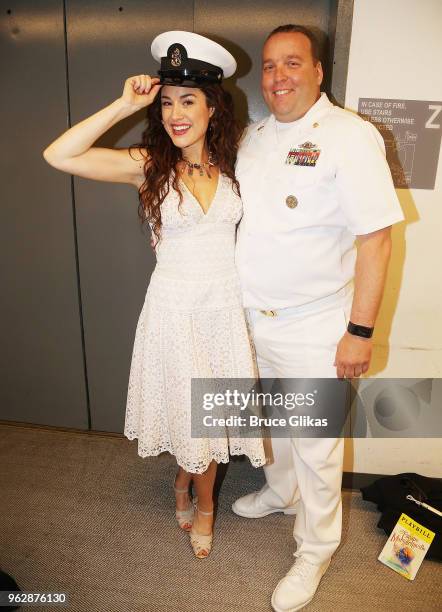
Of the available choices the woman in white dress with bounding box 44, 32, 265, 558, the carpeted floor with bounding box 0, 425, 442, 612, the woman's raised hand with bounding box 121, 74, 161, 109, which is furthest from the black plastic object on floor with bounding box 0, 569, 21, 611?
the woman's raised hand with bounding box 121, 74, 161, 109

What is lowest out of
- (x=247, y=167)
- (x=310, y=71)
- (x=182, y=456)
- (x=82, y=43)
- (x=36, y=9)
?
(x=182, y=456)

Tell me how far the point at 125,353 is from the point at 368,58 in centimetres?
173

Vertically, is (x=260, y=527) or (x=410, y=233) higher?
(x=410, y=233)

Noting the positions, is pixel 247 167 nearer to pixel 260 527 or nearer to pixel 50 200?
pixel 50 200

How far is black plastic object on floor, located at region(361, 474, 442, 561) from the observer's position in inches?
76.5

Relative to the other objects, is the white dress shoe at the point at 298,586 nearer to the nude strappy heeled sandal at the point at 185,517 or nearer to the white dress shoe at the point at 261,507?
the white dress shoe at the point at 261,507

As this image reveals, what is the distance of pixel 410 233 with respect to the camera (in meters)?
2.03

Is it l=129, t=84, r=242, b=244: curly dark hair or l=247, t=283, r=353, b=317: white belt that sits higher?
l=129, t=84, r=242, b=244: curly dark hair

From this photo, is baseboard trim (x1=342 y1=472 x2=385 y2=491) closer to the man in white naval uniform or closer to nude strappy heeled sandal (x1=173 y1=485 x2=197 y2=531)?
the man in white naval uniform

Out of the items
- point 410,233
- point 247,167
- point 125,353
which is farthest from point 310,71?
point 125,353

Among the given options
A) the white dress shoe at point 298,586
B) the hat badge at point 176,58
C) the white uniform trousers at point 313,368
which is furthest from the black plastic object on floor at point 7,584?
the hat badge at point 176,58

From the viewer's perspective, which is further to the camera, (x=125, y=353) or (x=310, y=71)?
(x=125, y=353)

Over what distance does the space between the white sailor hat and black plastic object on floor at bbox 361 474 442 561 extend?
1739 millimetres

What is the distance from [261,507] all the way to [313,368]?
80 centimetres
